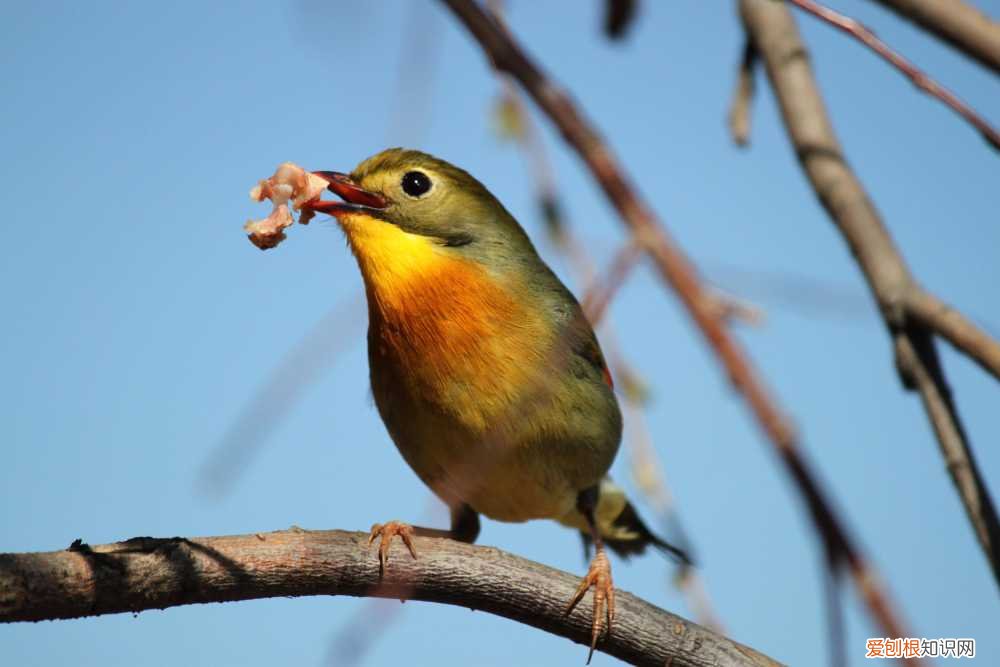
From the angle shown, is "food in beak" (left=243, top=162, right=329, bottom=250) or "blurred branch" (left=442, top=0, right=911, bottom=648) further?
"food in beak" (left=243, top=162, right=329, bottom=250)

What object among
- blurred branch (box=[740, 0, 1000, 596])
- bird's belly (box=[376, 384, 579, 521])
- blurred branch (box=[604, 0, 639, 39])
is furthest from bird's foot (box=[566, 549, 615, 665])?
blurred branch (box=[604, 0, 639, 39])

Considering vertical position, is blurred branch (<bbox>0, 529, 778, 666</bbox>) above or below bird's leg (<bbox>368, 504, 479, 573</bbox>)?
below

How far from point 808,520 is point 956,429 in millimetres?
2733

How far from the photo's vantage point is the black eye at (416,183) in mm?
5348

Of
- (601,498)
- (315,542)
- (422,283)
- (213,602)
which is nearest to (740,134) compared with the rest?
(422,283)

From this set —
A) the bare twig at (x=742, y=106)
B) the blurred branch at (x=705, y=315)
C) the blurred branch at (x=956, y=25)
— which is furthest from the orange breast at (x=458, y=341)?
the blurred branch at (x=705, y=315)

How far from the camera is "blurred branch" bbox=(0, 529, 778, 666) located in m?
3.18

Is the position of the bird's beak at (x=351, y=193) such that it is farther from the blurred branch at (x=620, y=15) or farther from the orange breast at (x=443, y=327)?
the blurred branch at (x=620, y=15)

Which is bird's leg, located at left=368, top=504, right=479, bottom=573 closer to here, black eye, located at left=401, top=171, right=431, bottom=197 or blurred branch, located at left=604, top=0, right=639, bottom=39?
black eye, located at left=401, top=171, right=431, bottom=197

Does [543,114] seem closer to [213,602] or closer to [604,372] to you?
[213,602]

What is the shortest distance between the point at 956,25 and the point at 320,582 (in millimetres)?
2670

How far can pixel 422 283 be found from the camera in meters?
5.13

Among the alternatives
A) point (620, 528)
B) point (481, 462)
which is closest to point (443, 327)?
point (481, 462)

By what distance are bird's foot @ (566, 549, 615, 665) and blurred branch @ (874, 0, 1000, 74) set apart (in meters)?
2.60
